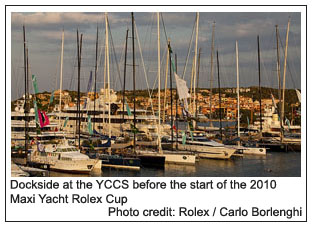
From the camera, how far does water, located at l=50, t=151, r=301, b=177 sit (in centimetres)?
3486

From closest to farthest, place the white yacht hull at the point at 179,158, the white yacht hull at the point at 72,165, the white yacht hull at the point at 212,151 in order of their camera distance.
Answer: the white yacht hull at the point at 72,165 → the white yacht hull at the point at 179,158 → the white yacht hull at the point at 212,151

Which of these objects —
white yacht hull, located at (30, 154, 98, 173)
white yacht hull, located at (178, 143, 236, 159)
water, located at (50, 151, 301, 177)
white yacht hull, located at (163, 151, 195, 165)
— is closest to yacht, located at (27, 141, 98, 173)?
white yacht hull, located at (30, 154, 98, 173)

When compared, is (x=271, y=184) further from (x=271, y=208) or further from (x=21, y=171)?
(x=21, y=171)

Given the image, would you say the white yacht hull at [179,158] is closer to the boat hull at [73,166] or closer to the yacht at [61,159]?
the yacht at [61,159]

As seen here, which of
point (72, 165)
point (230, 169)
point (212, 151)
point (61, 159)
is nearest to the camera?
point (72, 165)

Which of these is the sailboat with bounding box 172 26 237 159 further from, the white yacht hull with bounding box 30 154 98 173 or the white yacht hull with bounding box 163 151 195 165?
the white yacht hull with bounding box 30 154 98 173

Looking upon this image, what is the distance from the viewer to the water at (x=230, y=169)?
34862 mm

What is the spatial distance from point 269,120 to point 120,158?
38.8 m

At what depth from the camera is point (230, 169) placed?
38.8 meters

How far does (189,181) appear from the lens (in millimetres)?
20547

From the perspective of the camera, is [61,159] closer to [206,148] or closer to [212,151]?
[206,148]

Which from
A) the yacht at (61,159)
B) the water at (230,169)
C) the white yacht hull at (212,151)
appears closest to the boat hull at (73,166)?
the yacht at (61,159)

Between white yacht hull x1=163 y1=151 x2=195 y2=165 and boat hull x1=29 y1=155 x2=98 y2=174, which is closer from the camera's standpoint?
boat hull x1=29 y1=155 x2=98 y2=174

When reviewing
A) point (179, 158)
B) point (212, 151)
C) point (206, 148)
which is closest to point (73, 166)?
point (179, 158)
